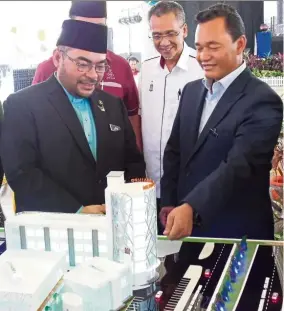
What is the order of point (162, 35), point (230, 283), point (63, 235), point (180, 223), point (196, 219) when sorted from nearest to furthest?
1. point (230, 283)
2. point (63, 235)
3. point (180, 223)
4. point (196, 219)
5. point (162, 35)

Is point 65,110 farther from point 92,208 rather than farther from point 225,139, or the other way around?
point 225,139

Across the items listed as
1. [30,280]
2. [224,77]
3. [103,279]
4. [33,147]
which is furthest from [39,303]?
[224,77]

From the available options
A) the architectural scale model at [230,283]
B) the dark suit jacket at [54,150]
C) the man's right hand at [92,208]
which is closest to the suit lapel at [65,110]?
the dark suit jacket at [54,150]

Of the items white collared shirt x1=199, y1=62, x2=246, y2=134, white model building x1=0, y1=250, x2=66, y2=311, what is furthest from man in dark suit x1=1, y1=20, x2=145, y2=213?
white model building x1=0, y1=250, x2=66, y2=311

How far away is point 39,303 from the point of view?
4.28ft

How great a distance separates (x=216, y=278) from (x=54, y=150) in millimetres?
869

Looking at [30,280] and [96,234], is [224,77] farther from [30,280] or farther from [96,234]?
[30,280]

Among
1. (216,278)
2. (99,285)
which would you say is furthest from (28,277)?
(216,278)

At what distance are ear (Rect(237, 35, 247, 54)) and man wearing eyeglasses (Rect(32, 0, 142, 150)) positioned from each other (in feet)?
1.47

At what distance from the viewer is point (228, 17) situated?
2002 mm

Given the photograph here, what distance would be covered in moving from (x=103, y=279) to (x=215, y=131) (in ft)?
2.88

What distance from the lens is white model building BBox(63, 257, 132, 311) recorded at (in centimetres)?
134

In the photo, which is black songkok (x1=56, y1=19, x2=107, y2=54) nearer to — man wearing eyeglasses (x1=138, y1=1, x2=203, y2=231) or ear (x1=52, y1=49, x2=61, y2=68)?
ear (x1=52, y1=49, x2=61, y2=68)

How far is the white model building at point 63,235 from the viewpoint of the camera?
162 centimetres
